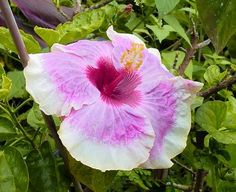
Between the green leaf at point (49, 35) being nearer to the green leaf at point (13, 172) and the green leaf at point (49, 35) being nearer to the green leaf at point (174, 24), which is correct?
the green leaf at point (13, 172)

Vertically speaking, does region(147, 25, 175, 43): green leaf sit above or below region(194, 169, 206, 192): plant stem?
above

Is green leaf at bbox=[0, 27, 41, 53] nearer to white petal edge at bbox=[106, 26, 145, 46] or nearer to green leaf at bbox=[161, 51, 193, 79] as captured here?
white petal edge at bbox=[106, 26, 145, 46]

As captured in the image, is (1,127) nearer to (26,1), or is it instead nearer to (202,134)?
(26,1)

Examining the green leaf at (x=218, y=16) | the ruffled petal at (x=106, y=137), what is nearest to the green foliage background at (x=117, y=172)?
the green leaf at (x=218, y=16)

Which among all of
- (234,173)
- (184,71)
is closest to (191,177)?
(234,173)

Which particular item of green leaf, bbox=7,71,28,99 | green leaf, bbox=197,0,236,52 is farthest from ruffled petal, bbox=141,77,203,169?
green leaf, bbox=7,71,28,99
